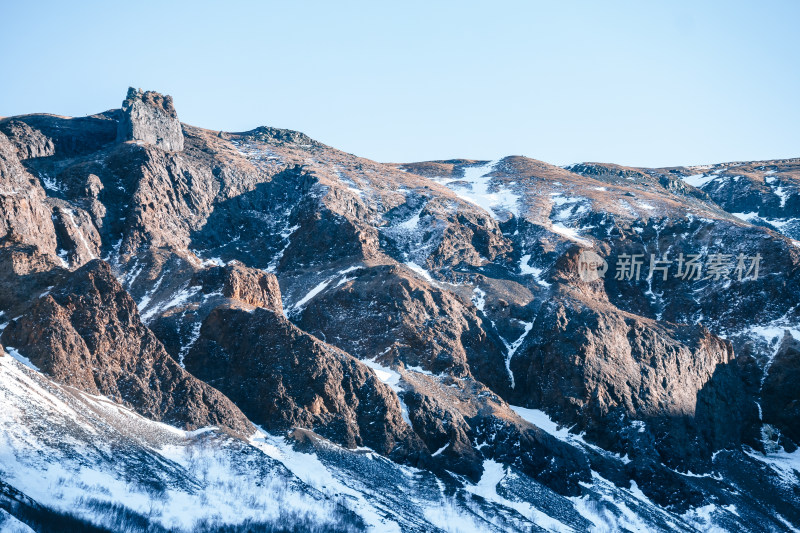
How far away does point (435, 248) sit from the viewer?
6496 inches

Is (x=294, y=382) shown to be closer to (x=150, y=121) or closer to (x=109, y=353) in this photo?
(x=109, y=353)

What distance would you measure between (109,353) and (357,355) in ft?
123

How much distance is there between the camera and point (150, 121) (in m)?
181

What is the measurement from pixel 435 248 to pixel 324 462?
73099 millimetres

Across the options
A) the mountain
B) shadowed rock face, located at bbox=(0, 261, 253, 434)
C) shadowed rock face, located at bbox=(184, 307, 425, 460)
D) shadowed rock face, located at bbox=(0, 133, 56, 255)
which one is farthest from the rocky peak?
shadowed rock face, located at bbox=(0, 261, 253, 434)

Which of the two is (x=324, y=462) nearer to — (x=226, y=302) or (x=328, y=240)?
(x=226, y=302)

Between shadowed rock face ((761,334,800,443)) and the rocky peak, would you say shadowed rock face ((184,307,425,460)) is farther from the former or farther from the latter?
the rocky peak

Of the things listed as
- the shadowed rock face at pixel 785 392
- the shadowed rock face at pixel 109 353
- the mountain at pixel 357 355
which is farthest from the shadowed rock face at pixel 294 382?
the shadowed rock face at pixel 785 392

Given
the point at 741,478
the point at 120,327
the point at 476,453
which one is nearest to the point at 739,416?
the point at 741,478

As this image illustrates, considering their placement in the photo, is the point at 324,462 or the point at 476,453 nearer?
the point at 324,462

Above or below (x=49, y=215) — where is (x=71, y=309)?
below

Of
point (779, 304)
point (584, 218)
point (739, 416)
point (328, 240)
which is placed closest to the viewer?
point (739, 416)

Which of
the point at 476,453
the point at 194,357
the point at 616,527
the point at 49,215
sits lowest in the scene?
the point at 616,527

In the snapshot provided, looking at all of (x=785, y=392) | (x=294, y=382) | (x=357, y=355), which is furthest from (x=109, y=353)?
(x=785, y=392)
